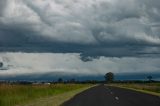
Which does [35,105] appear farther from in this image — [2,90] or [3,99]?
[2,90]

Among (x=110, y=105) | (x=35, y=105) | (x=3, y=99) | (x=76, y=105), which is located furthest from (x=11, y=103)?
(x=110, y=105)

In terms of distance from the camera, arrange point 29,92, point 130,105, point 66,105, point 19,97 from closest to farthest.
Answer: point 130,105
point 66,105
point 19,97
point 29,92

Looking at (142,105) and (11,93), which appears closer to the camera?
(142,105)

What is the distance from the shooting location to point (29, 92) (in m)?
40.3

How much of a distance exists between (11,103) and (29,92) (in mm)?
10205

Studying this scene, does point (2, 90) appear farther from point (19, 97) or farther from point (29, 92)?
point (29, 92)

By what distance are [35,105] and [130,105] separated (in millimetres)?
6473

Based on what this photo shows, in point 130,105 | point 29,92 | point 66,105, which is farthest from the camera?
point 29,92

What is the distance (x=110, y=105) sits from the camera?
26.9m

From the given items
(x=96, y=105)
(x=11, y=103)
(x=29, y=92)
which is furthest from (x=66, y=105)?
(x=29, y=92)

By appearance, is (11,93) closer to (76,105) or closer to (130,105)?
(76,105)


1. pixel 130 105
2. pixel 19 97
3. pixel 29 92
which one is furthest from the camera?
pixel 29 92

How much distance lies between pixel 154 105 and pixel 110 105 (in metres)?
3.02

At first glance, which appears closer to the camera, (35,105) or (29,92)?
(35,105)
